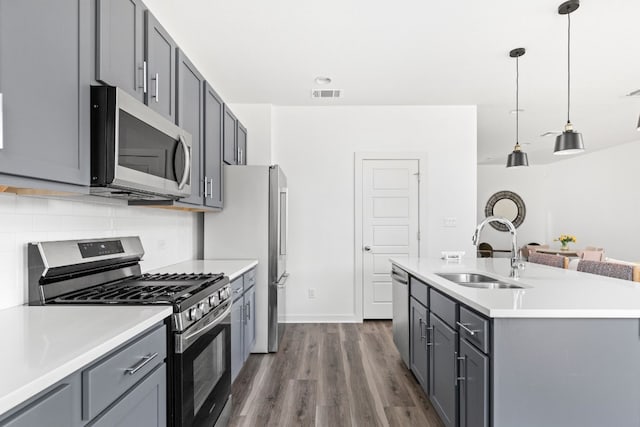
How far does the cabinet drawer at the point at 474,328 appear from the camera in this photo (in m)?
1.48

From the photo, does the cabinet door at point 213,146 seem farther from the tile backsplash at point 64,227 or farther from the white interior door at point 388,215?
the white interior door at point 388,215

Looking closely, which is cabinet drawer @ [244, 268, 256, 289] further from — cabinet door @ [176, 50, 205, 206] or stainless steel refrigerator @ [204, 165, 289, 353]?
cabinet door @ [176, 50, 205, 206]

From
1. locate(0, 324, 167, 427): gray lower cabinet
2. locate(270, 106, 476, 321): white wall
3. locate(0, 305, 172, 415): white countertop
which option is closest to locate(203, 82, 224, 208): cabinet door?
locate(270, 106, 476, 321): white wall

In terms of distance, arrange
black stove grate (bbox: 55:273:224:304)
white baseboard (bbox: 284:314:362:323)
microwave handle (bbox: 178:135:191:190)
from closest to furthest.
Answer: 1. black stove grate (bbox: 55:273:224:304)
2. microwave handle (bbox: 178:135:191:190)
3. white baseboard (bbox: 284:314:362:323)

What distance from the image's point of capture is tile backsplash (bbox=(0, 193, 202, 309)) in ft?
4.80

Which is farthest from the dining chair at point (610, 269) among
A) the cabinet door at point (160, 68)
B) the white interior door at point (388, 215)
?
the cabinet door at point (160, 68)

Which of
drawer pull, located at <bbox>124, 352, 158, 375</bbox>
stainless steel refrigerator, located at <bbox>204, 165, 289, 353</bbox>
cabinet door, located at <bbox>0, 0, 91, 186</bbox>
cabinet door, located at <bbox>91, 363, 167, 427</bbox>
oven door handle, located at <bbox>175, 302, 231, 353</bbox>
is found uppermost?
cabinet door, located at <bbox>0, 0, 91, 186</bbox>

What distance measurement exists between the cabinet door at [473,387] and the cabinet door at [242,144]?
299 cm

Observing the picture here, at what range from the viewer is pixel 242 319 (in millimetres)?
2850

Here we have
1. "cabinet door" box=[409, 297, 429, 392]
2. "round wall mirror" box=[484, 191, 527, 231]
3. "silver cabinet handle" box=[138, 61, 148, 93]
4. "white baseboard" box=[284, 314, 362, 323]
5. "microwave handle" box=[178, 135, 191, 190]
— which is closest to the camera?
"silver cabinet handle" box=[138, 61, 148, 93]

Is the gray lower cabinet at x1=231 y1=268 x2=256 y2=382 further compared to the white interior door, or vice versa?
the white interior door

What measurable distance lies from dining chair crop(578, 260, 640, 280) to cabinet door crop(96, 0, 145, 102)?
3170 mm

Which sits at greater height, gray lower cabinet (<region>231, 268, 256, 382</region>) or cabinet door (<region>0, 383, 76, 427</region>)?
cabinet door (<region>0, 383, 76, 427</region>)

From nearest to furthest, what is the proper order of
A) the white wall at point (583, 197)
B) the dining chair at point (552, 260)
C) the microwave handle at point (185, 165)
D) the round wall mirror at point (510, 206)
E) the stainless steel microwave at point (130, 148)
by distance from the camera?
the stainless steel microwave at point (130, 148) → the microwave handle at point (185, 165) → the dining chair at point (552, 260) → the white wall at point (583, 197) → the round wall mirror at point (510, 206)
